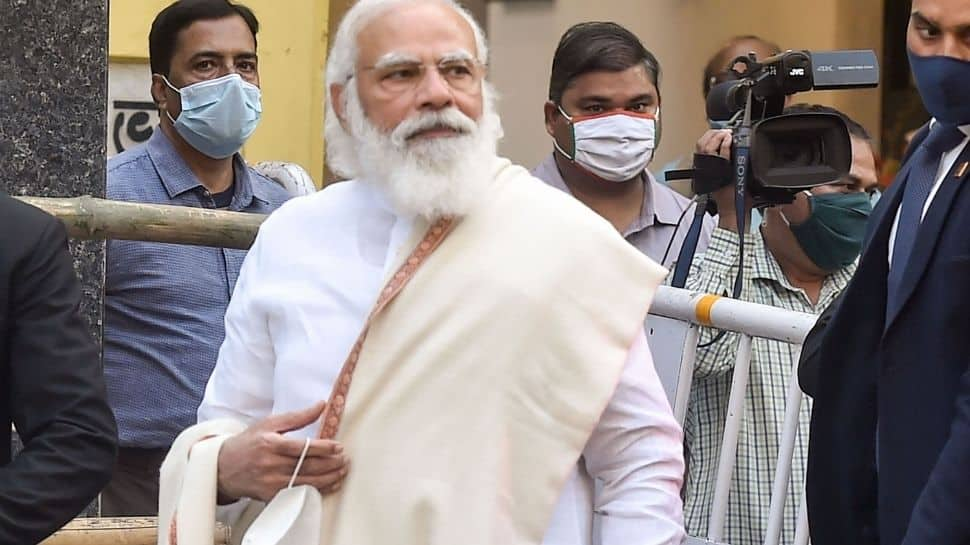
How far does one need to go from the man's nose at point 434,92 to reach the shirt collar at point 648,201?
79.6 inches

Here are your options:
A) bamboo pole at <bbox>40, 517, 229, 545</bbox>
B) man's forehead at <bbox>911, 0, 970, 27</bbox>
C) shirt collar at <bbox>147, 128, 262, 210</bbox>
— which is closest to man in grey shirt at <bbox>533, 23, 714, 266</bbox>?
shirt collar at <bbox>147, 128, 262, 210</bbox>

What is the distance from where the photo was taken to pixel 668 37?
9.37 m

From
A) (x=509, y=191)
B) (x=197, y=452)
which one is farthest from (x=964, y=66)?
(x=197, y=452)

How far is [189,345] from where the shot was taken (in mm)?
4605

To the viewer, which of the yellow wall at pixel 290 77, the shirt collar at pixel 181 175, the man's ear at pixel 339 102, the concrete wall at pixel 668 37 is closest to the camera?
the man's ear at pixel 339 102

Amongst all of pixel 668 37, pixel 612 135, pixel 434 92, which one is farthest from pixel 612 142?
pixel 668 37

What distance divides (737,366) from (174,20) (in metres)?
1.85

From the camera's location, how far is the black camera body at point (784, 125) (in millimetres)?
4457

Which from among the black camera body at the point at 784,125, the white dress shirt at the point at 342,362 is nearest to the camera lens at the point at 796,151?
the black camera body at the point at 784,125

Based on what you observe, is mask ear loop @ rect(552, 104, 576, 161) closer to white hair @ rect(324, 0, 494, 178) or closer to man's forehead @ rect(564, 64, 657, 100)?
man's forehead @ rect(564, 64, 657, 100)

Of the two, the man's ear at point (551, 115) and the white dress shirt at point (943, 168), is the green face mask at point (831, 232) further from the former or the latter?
the white dress shirt at point (943, 168)

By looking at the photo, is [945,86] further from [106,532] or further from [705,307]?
[106,532]

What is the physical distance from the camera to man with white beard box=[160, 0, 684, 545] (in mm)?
2963

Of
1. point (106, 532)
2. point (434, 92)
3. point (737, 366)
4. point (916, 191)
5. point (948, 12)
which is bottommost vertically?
point (106, 532)
